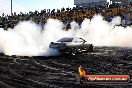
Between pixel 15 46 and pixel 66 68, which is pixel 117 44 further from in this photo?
pixel 66 68

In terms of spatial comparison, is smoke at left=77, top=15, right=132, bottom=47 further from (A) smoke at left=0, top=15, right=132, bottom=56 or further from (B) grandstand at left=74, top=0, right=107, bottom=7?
(B) grandstand at left=74, top=0, right=107, bottom=7

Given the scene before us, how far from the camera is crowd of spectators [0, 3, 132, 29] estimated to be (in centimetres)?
3806

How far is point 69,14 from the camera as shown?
4150cm

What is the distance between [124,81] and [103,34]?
2551 cm

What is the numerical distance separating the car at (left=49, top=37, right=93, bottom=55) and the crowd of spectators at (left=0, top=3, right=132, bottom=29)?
1444cm

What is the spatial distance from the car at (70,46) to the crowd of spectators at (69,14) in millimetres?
14441

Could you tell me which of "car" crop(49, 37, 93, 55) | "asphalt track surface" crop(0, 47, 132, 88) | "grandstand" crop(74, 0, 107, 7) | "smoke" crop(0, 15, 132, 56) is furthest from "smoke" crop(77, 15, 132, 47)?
"grandstand" crop(74, 0, 107, 7)

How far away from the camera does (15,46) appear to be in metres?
21.5

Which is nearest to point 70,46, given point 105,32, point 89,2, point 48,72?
point 48,72

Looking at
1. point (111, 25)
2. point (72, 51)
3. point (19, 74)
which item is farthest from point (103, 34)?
point (19, 74)

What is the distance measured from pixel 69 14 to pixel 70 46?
836 inches

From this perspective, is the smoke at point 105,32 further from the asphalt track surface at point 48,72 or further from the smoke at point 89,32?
the asphalt track surface at point 48,72

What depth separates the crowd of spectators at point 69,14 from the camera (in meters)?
38.1

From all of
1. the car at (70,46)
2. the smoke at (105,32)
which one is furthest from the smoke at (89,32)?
the car at (70,46)
